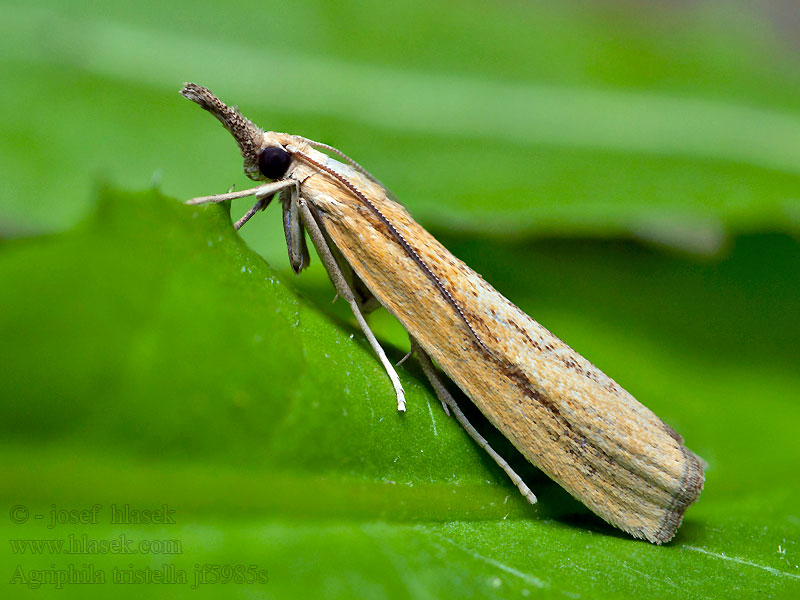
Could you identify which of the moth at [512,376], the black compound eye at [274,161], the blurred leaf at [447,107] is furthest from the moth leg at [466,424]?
the blurred leaf at [447,107]

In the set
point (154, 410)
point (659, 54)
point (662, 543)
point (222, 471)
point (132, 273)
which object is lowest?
point (662, 543)

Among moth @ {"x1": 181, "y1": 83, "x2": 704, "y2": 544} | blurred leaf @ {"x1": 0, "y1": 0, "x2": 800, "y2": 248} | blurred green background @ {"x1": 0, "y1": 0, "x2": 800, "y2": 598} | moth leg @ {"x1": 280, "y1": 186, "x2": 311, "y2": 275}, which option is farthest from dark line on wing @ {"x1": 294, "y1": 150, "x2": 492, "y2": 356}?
blurred leaf @ {"x1": 0, "y1": 0, "x2": 800, "y2": 248}

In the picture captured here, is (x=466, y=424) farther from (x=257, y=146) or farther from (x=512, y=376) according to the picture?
(x=257, y=146)

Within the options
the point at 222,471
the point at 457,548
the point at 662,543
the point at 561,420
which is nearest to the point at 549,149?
the point at 561,420

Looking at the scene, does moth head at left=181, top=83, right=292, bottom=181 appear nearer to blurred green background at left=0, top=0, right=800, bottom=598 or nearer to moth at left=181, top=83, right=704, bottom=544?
moth at left=181, top=83, right=704, bottom=544

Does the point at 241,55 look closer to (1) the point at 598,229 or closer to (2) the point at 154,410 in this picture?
(1) the point at 598,229

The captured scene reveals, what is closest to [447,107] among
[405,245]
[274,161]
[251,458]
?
[274,161]
